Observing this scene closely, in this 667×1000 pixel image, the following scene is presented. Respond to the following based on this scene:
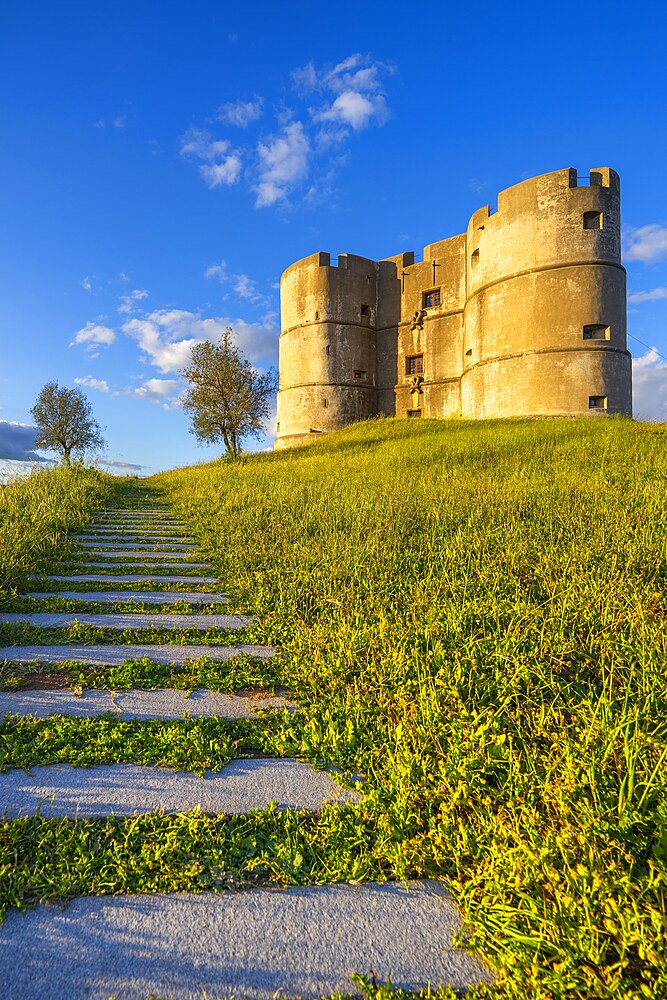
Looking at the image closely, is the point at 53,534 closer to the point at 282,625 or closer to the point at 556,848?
the point at 282,625

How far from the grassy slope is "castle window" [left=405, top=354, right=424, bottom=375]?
85.2ft

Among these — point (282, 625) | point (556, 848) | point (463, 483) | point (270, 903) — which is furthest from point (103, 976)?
point (463, 483)

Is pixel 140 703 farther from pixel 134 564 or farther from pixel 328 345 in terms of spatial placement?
pixel 328 345

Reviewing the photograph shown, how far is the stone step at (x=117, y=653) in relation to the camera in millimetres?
2938

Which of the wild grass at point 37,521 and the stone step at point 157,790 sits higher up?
the wild grass at point 37,521

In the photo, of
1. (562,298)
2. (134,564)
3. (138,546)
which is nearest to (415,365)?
(562,298)

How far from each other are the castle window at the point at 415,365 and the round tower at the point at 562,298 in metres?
7.07

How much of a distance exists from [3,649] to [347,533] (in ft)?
9.71

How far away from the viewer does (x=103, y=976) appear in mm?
1191

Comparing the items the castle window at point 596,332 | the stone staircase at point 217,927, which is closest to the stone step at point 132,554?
the stone staircase at point 217,927

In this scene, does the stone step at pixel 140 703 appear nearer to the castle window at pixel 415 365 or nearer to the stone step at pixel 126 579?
the stone step at pixel 126 579

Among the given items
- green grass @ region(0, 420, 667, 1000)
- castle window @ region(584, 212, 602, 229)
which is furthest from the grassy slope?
castle window @ region(584, 212, 602, 229)

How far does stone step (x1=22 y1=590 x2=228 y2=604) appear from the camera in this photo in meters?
4.12

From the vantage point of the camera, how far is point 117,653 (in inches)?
121
